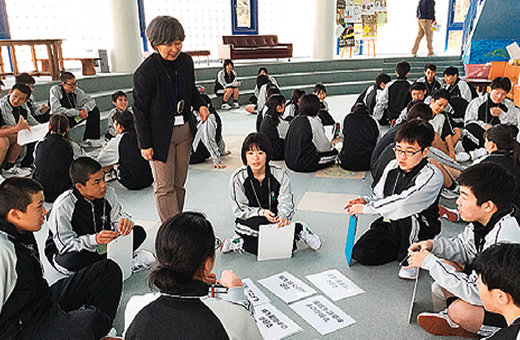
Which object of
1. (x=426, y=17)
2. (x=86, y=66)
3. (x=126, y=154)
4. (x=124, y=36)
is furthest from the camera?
(x=426, y=17)

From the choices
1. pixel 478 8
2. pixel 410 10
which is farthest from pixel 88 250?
pixel 410 10

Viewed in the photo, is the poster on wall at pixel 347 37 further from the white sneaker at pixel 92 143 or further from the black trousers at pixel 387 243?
the black trousers at pixel 387 243

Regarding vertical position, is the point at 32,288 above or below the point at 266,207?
above

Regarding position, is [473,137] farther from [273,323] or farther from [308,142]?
[273,323]

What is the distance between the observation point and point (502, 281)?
4.94ft

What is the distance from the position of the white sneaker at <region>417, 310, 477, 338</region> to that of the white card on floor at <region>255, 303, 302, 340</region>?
638 mm

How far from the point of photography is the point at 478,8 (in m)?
10.3

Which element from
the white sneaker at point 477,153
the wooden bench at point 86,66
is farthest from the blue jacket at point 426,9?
the wooden bench at point 86,66

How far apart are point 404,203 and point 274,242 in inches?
35.2

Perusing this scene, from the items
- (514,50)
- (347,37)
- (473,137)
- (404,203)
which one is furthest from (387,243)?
(347,37)

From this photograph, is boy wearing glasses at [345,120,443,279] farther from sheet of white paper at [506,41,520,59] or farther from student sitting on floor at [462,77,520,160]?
sheet of white paper at [506,41,520,59]

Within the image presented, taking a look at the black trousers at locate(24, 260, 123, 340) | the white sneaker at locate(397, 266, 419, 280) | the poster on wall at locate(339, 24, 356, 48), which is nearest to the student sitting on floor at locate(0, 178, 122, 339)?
the black trousers at locate(24, 260, 123, 340)

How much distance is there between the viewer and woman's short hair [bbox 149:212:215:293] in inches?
51.3

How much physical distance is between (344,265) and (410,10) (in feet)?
43.0
